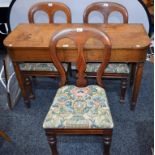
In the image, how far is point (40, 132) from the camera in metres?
1.64

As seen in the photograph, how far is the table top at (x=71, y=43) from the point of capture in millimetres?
1434

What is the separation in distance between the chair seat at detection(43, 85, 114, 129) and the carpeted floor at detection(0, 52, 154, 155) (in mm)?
394

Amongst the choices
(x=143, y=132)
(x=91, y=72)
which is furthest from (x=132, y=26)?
(x=143, y=132)

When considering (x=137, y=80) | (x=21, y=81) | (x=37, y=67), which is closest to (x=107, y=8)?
(x=137, y=80)

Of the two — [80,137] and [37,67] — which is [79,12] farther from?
[80,137]

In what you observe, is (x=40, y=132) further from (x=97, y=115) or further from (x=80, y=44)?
(x=80, y=44)

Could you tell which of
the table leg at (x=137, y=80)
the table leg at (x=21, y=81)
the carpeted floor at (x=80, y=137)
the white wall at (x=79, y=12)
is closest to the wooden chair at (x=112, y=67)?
the table leg at (x=137, y=80)

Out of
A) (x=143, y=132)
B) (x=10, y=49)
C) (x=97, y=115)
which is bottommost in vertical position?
(x=143, y=132)

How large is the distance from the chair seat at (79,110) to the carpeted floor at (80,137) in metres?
0.39

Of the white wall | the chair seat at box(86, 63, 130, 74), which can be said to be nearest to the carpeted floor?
the chair seat at box(86, 63, 130, 74)

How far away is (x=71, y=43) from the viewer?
58.1 inches

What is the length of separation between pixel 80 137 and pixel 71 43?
0.74 m

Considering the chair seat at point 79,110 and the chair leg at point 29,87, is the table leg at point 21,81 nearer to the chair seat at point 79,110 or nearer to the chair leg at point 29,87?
the chair leg at point 29,87

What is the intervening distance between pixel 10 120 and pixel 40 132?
1.08 feet
